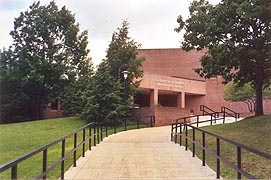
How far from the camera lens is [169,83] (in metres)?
37.4

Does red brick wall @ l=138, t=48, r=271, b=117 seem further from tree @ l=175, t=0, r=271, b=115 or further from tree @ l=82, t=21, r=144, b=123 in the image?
tree @ l=175, t=0, r=271, b=115

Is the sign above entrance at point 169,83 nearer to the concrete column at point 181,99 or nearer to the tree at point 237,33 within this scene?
the concrete column at point 181,99

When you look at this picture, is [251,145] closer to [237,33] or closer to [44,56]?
[237,33]

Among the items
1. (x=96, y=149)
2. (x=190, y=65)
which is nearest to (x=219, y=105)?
(x=190, y=65)

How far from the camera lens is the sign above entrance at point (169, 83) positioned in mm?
35872

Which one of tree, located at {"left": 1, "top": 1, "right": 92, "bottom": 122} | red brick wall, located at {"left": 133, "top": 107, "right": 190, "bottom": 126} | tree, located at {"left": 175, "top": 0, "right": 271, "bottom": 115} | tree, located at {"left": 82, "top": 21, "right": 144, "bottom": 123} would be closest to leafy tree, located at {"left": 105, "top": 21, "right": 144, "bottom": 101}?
tree, located at {"left": 82, "top": 21, "right": 144, "bottom": 123}

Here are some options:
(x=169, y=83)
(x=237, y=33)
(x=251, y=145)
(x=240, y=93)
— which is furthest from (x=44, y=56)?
(x=251, y=145)

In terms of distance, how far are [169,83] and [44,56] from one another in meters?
11.6

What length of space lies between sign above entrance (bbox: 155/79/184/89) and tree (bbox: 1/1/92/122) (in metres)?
6.29

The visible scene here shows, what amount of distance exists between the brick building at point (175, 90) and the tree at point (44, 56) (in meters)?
6.35

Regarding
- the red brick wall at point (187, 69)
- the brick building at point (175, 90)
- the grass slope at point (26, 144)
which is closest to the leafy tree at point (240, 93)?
the brick building at point (175, 90)

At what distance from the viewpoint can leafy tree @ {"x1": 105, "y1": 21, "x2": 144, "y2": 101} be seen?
89.5 feet

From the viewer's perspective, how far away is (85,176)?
7.71 m

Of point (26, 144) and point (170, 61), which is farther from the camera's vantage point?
point (170, 61)
